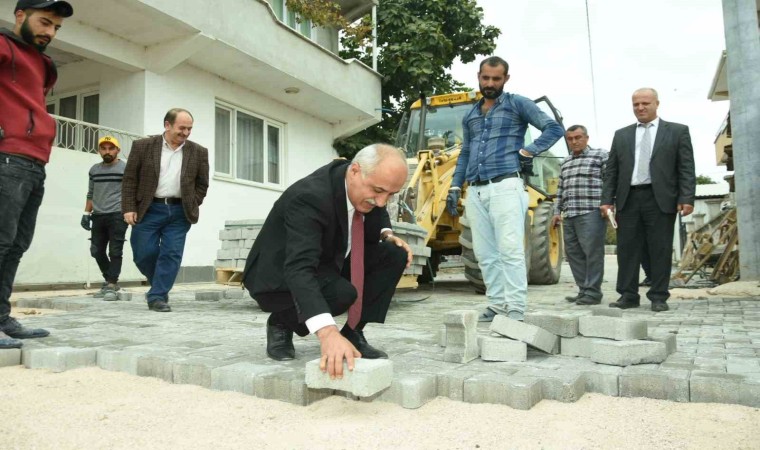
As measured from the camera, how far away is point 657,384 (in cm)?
242

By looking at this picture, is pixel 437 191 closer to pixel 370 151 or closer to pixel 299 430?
pixel 370 151

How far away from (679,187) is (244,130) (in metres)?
8.48

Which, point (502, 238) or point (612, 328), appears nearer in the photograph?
point (612, 328)

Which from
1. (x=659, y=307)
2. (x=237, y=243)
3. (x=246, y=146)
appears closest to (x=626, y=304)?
(x=659, y=307)

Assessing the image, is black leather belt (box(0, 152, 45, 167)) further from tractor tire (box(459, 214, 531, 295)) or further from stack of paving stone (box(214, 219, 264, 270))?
tractor tire (box(459, 214, 531, 295))

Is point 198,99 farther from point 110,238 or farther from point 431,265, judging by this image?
point 431,265

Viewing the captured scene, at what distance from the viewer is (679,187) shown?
5211 mm

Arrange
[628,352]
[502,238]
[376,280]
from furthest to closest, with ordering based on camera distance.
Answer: [502,238]
[376,280]
[628,352]

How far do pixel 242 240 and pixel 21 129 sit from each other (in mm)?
2560

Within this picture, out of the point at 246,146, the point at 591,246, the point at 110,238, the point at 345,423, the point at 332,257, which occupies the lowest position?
the point at 345,423

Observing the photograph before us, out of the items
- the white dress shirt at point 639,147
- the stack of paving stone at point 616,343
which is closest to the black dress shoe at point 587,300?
the white dress shirt at point 639,147

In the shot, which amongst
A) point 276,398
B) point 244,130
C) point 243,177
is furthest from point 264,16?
point 276,398

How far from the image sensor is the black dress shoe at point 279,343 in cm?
298

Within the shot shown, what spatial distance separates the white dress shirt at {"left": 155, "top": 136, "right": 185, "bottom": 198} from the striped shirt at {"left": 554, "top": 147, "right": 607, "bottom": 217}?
3886mm
